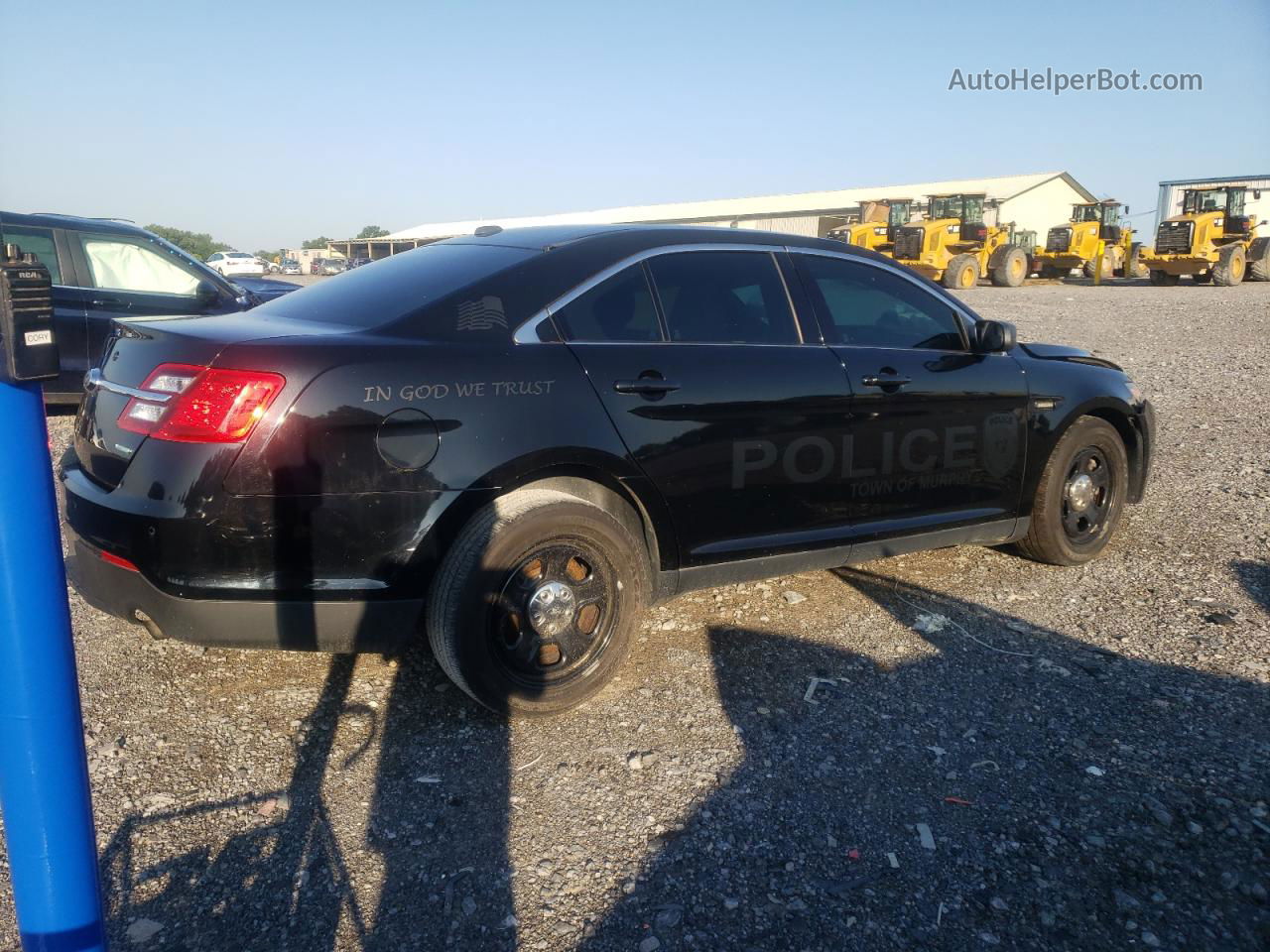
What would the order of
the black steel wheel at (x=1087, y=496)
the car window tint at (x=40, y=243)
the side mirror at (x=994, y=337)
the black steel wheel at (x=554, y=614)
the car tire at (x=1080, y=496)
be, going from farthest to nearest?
the car window tint at (x=40, y=243) < the black steel wheel at (x=1087, y=496) < the car tire at (x=1080, y=496) < the side mirror at (x=994, y=337) < the black steel wheel at (x=554, y=614)

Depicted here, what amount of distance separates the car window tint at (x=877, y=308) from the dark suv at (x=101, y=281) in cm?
579

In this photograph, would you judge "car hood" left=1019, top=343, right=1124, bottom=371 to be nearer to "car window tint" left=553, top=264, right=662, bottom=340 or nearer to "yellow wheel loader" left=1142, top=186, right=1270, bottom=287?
"car window tint" left=553, top=264, right=662, bottom=340

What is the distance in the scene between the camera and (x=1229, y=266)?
90.5ft

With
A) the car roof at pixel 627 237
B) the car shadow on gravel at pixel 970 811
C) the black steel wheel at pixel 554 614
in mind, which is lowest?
the car shadow on gravel at pixel 970 811

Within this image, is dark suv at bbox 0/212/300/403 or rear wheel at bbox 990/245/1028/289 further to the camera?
rear wheel at bbox 990/245/1028/289

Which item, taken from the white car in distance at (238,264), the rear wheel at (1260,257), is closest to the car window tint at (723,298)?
the rear wheel at (1260,257)

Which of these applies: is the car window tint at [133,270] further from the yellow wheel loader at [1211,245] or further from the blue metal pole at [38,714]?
the yellow wheel loader at [1211,245]

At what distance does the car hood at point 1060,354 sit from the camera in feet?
15.6

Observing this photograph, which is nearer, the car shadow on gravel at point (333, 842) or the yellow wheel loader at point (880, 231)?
the car shadow on gravel at point (333, 842)

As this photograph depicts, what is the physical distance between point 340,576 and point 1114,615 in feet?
10.5

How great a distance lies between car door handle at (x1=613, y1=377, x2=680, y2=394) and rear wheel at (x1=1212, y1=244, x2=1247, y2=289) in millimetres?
29261

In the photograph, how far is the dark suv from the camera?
25.8ft

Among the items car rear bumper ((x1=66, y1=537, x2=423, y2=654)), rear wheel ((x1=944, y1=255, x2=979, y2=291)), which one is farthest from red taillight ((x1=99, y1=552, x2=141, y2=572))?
rear wheel ((x1=944, y1=255, x2=979, y2=291))

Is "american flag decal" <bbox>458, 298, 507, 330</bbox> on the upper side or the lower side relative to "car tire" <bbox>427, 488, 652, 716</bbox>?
upper
